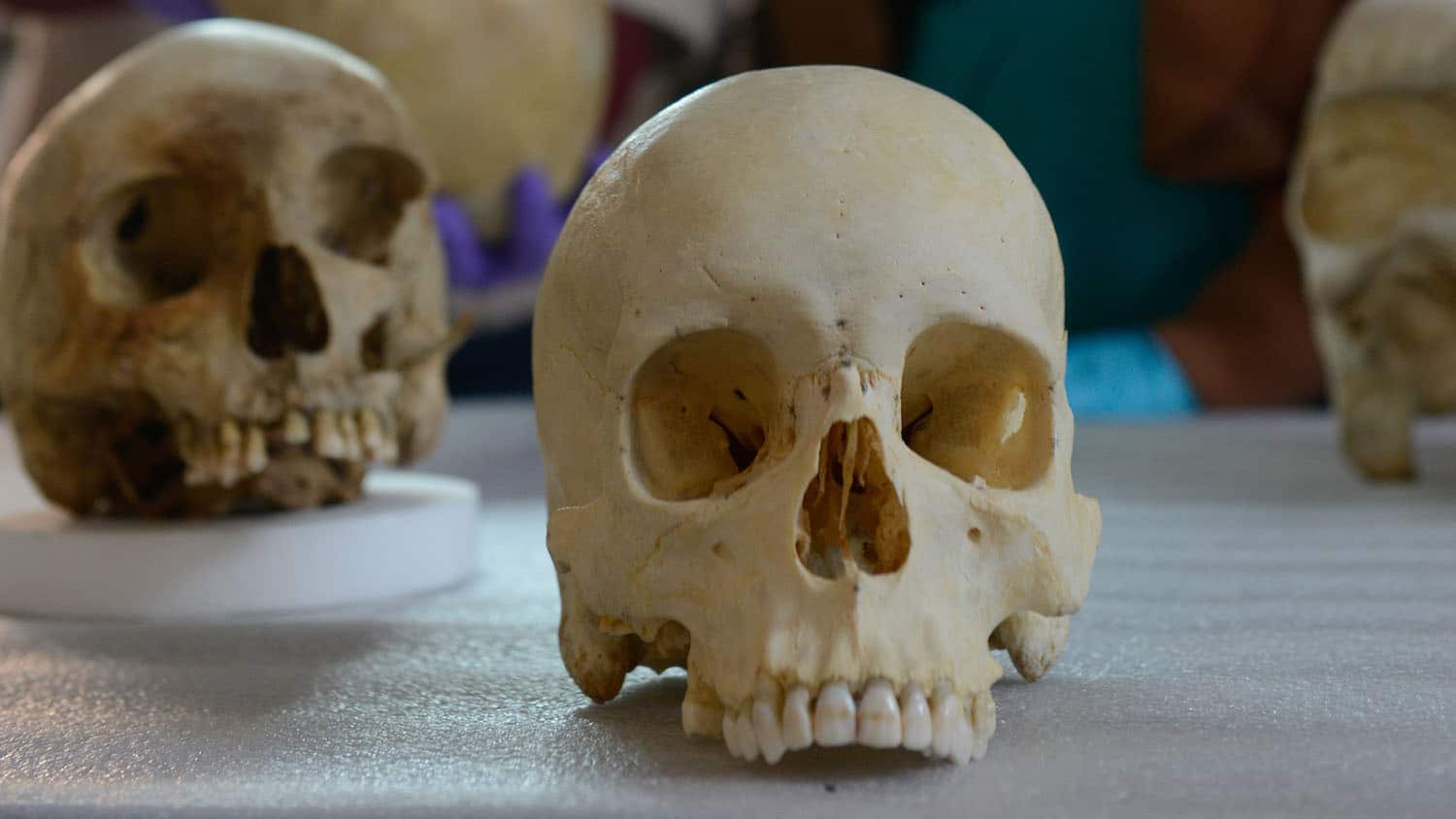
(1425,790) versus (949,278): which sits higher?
(949,278)

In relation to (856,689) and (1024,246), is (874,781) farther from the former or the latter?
(1024,246)

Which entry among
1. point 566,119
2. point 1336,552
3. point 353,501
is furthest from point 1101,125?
point 353,501

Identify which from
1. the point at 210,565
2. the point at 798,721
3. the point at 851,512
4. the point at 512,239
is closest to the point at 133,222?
the point at 210,565

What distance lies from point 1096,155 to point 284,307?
2.26 metres

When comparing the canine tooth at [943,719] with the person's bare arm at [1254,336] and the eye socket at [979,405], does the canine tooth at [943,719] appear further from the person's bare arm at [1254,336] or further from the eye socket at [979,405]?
the person's bare arm at [1254,336]

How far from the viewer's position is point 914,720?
781mm

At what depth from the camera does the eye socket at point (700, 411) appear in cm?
93

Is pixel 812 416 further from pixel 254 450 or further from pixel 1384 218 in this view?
pixel 1384 218

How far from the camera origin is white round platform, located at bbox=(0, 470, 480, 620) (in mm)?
1400

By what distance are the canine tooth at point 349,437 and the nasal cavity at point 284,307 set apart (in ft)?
0.25

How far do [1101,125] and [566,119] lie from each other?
121 cm

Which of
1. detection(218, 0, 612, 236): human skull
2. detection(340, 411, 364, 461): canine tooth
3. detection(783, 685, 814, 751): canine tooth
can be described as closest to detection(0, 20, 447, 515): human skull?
detection(340, 411, 364, 461): canine tooth

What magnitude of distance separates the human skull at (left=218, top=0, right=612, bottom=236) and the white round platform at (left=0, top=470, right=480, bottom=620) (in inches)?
51.8

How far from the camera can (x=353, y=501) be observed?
1.62m
